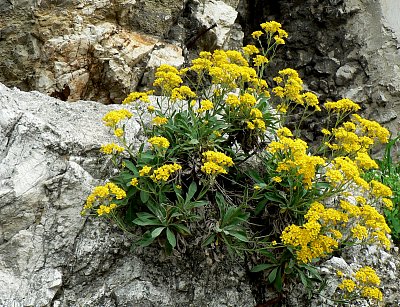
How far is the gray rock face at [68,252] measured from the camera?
2977 mm

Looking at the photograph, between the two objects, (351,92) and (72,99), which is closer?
(72,99)

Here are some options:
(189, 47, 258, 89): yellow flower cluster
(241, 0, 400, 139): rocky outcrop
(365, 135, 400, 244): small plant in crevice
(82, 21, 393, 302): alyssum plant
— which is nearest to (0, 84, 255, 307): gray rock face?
(82, 21, 393, 302): alyssum plant

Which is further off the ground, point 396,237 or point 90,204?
point 90,204

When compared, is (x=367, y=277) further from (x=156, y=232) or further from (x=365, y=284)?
(x=156, y=232)

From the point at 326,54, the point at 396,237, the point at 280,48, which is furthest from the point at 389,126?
the point at 396,237

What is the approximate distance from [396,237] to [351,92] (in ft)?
9.86

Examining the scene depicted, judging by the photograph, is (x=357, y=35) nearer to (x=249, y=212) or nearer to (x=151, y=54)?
(x=151, y=54)

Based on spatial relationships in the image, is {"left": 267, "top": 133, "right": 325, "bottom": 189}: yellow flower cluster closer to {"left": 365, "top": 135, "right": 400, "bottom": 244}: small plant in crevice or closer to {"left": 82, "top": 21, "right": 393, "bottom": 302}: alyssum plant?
{"left": 82, "top": 21, "right": 393, "bottom": 302}: alyssum plant

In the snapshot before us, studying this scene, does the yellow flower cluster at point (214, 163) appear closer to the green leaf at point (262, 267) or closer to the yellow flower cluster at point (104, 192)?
the yellow flower cluster at point (104, 192)

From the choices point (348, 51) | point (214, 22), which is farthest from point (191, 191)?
point (348, 51)

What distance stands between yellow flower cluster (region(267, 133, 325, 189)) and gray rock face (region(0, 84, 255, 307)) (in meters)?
0.78

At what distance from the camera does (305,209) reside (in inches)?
123

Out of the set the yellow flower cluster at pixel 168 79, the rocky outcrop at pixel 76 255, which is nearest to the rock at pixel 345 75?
the rocky outcrop at pixel 76 255

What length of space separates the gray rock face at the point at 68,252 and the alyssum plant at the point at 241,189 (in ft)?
0.50
